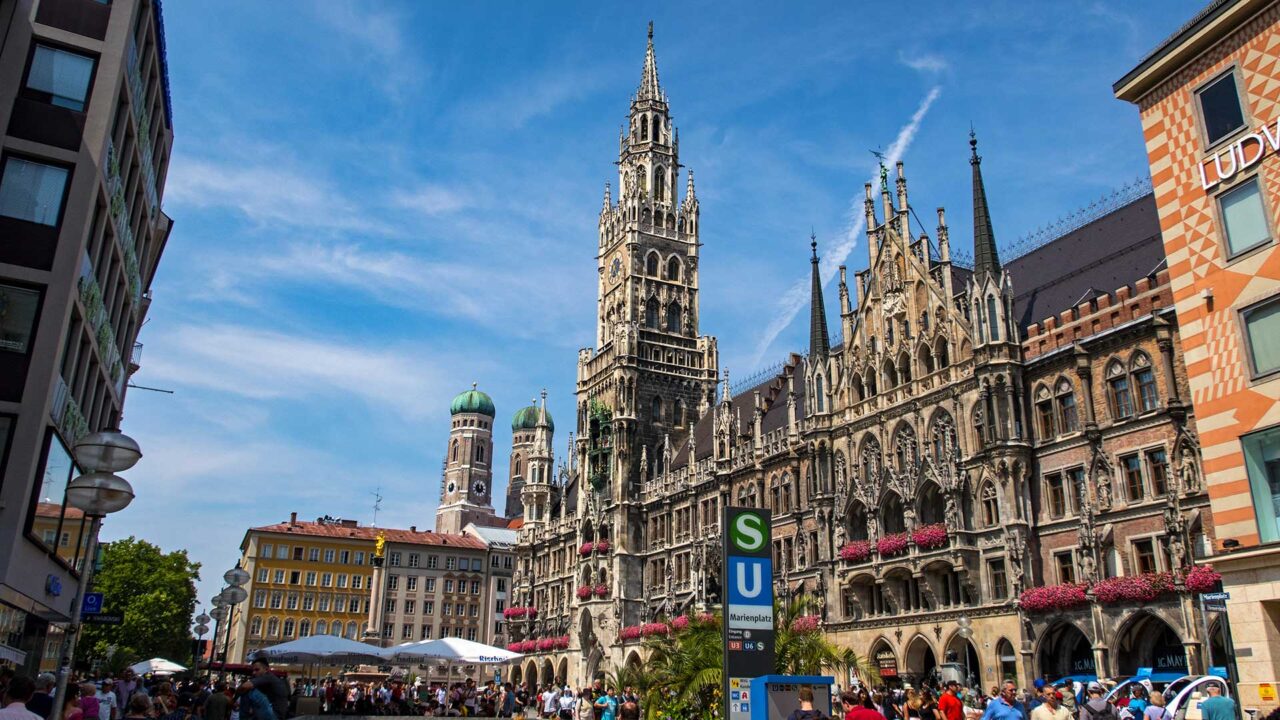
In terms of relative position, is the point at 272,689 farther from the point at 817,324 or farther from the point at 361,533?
the point at 361,533

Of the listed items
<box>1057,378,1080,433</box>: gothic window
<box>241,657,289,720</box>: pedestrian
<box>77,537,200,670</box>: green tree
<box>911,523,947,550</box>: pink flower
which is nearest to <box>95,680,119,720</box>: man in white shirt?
<box>241,657,289,720</box>: pedestrian

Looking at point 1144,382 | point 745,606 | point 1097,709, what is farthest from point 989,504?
point 745,606

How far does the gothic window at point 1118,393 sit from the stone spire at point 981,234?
22.6 ft

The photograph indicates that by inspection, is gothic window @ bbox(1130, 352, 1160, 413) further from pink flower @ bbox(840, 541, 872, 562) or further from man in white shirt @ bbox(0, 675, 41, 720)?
man in white shirt @ bbox(0, 675, 41, 720)

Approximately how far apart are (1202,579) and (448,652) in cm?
2455

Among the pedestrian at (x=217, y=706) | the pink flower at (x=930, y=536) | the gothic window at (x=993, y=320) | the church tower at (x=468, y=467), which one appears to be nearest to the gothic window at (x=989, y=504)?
the pink flower at (x=930, y=536)

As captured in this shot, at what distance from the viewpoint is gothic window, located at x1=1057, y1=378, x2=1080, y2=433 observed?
35.6 meters

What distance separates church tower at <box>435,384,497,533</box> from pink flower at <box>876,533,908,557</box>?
358 feet

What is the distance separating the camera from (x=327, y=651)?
31234 millimetres

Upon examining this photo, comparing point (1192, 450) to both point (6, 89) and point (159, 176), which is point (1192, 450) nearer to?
point (6, 89)

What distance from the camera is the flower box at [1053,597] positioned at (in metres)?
32.8

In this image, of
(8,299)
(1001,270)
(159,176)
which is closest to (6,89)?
(8,299)

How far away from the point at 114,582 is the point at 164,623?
458 centimetres

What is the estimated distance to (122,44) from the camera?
2636 centimetres
